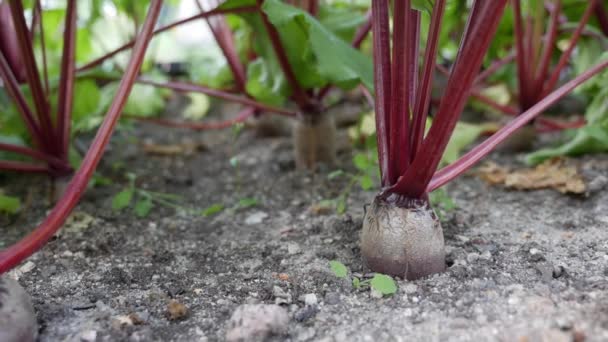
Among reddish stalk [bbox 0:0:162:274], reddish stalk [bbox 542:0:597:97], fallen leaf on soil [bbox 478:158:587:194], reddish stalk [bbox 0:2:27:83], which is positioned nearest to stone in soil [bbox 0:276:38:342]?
reddish stalk [bbox 0:0:162:274]

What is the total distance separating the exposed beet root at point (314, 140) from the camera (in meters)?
1.57

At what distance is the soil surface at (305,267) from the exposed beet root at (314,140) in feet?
0.15

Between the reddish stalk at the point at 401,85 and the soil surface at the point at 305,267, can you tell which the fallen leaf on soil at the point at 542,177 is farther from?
the reddish stalk at the point at 401,85

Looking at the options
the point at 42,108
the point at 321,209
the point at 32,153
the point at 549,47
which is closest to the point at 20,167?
the point at 32,153

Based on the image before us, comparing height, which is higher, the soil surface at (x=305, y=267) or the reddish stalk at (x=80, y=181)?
the reddish stalk at (x=80, y=181)

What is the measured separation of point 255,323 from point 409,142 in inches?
15.9

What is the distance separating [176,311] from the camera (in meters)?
0.84

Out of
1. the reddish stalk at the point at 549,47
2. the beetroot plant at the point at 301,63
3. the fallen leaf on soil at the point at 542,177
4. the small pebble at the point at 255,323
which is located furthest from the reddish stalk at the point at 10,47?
the reddish stalk at the point at 549,47

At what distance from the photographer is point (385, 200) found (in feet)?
3.10

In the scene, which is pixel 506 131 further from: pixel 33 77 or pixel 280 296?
pixel 33 77

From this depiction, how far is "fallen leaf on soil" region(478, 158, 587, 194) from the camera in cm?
132

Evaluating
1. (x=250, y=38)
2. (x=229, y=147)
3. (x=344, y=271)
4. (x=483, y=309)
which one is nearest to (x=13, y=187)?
(x=229, y=147)

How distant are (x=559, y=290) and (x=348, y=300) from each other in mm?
337

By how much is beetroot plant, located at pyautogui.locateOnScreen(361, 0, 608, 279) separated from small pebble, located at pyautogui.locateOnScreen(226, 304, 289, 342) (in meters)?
0.23
